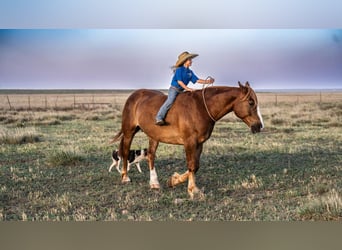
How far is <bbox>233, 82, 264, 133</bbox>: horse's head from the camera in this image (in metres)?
4.29

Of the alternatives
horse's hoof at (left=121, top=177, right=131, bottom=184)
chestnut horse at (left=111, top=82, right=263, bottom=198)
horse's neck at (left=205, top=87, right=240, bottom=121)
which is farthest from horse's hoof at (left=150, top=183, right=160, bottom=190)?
horse's neck at (left=205, top=87, right=240, bottom=121)

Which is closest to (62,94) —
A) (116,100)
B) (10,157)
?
(116,100)

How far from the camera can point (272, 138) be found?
5.43 meters

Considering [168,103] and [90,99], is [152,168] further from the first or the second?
[90,99]

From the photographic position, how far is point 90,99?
5.51 meters

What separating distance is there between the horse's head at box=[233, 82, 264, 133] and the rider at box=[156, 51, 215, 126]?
378 mm

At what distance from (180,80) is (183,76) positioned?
0.05 meters

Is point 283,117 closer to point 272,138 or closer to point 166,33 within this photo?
point 272,138

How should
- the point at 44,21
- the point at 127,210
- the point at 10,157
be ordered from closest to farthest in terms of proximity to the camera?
the point at 127,210
the point at 44,21
the point at 10,157

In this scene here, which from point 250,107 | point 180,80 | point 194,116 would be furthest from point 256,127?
point 180,80

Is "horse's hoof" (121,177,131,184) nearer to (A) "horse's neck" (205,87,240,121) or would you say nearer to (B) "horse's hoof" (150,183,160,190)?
(B) "horse's hoof" (150,183,160,190)

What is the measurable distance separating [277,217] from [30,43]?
11.1 feet

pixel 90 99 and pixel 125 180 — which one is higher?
pixel 90 99

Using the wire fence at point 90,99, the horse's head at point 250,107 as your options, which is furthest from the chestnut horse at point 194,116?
the wire fence at point 90,99
